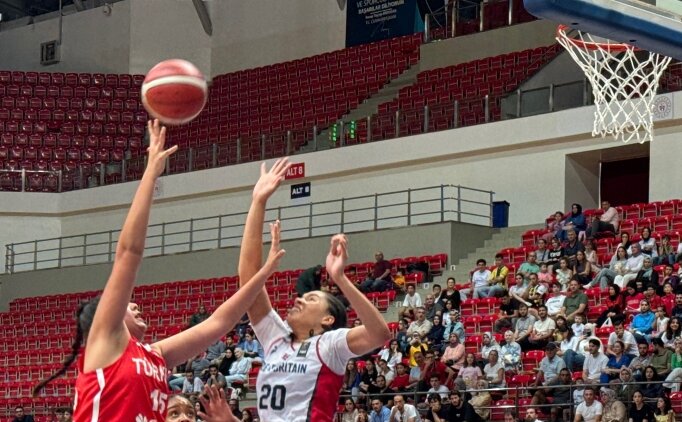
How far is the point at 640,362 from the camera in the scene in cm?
1341

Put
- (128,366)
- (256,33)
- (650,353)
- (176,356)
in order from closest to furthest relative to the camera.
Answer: (128,366)
(176,356)
(650,353)
(256,33)

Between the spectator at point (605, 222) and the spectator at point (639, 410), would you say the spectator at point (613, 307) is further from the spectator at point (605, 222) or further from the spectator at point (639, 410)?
the spectator at point (605, 222)

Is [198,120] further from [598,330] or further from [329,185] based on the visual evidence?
[598,330]

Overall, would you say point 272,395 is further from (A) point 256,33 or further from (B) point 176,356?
(A) point 256,33

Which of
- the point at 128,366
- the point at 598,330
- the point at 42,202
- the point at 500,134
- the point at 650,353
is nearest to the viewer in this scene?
the point at 128,366

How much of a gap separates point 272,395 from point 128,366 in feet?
3.36

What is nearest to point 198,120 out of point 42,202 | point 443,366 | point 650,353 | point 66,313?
point 42,202

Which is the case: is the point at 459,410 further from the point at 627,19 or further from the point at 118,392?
the point at 118,392

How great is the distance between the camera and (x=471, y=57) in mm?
25625

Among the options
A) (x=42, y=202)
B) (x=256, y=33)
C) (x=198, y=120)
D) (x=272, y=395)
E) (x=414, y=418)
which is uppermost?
(x=256, y=33)

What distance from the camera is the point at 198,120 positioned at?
2889cm

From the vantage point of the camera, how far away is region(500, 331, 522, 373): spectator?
591 inches

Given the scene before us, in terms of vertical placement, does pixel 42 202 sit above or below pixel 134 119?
below

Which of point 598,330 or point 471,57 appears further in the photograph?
point 471,57
